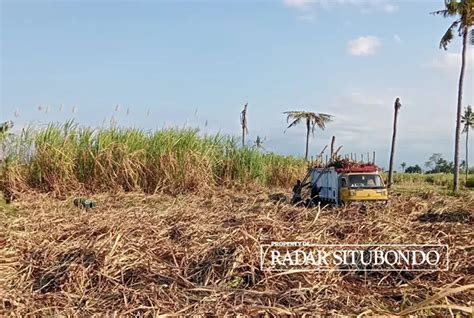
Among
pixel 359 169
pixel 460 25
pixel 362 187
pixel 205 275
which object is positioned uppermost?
pixel 460 25

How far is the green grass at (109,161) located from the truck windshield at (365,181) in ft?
14.8

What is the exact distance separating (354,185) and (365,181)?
0.88 ft

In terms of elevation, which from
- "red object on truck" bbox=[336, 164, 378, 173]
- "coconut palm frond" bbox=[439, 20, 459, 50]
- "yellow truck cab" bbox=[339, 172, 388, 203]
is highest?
"coconut palm frond" bbox=[439, 20, 459, 50]

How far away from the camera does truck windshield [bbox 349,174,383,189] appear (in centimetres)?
1011

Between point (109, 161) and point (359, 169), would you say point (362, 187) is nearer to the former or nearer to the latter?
point (359, 169)

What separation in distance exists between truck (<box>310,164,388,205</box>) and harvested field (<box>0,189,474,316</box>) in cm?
394

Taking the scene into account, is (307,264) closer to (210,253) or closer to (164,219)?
(210,253)

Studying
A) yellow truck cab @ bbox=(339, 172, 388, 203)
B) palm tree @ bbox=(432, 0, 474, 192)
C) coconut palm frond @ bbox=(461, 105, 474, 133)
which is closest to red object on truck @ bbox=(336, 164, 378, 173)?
yellow truck cab @ bbox=(339, 172, 388, 203)

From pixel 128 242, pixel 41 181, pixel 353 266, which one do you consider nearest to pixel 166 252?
pixel 128 242

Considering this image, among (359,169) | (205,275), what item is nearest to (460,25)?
(359,169)

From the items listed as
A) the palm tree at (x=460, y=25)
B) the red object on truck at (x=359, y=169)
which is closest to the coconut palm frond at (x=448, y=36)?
the palm tree at (x=460, y=25)

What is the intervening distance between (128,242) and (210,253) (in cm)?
86

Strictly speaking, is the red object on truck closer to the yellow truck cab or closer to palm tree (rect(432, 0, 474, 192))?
the yellow truck cab

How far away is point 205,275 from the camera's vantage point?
162 inches
